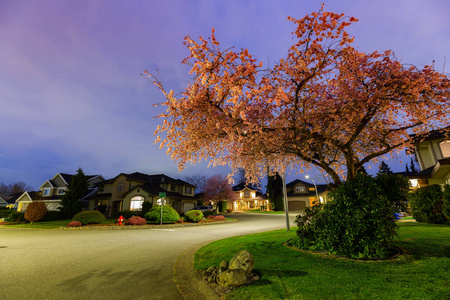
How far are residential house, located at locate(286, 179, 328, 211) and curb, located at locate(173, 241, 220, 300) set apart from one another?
4986 centimetres

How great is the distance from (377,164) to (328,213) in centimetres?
545

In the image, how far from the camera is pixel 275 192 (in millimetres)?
52312

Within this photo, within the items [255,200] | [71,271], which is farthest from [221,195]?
[71,271]

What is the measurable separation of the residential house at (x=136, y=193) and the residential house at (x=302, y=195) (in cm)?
2658

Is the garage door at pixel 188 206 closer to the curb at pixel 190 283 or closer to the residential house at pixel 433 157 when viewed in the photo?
the curb at pixel 190 283

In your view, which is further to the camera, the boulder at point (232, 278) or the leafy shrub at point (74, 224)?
the leafy shrub at point (74, 224)

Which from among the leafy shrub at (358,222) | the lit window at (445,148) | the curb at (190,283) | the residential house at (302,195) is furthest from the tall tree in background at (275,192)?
the curb at (190,283)

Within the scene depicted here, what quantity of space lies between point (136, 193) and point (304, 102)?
32406mm

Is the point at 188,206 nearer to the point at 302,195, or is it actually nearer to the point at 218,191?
the point at 218,191

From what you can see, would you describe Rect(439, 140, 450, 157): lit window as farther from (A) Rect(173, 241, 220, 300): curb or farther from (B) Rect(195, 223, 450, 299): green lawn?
(A) Rect(173, 241, 220, 300): curb

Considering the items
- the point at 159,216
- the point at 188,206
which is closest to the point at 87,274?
the point at 159,216

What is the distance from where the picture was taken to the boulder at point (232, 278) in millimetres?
A: 4762

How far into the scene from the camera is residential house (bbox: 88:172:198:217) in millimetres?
32812

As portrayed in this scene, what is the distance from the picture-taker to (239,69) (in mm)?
6012
